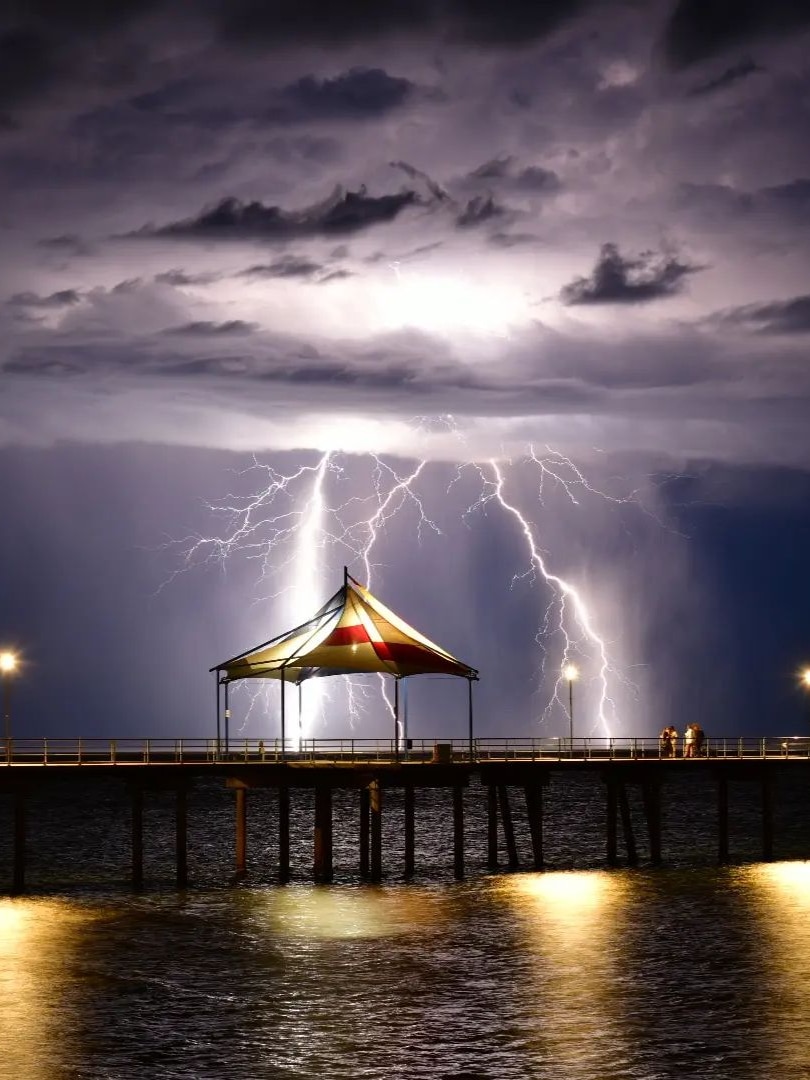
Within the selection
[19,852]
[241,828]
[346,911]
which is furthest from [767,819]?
[19,852]

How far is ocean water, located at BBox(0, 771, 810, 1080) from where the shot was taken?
34.8 m

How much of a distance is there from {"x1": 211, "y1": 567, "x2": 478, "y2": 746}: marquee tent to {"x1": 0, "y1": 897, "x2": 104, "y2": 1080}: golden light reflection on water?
1008 cm

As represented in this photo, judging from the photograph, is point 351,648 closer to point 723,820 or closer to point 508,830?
point 508,830

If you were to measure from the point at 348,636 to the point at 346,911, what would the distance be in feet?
34.5

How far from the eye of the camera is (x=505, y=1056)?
3475 cm

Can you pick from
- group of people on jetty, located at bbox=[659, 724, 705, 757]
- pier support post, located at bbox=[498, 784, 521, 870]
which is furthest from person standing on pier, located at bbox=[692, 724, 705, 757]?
pier support post, located at bbox=[498, 784, 521, 870]

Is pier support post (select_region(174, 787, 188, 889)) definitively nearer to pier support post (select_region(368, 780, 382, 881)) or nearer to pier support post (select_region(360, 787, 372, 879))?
pier support post (select_region(360, 787, 372, 879))

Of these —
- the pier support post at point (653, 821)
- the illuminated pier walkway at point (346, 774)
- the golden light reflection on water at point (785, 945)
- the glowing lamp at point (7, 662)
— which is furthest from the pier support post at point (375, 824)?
the glowing lamp at point (7, 662)

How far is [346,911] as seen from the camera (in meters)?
54.6

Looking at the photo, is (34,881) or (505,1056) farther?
(34,881)

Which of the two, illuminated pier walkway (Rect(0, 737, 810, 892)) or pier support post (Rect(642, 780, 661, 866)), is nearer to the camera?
illuminated pier walkway (Rect(0, 737, 810, 892))

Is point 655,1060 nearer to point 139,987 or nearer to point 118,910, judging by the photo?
point 139,987

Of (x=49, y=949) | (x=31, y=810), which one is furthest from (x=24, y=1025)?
(x=31, y=810)

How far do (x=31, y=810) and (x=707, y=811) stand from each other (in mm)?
60455
